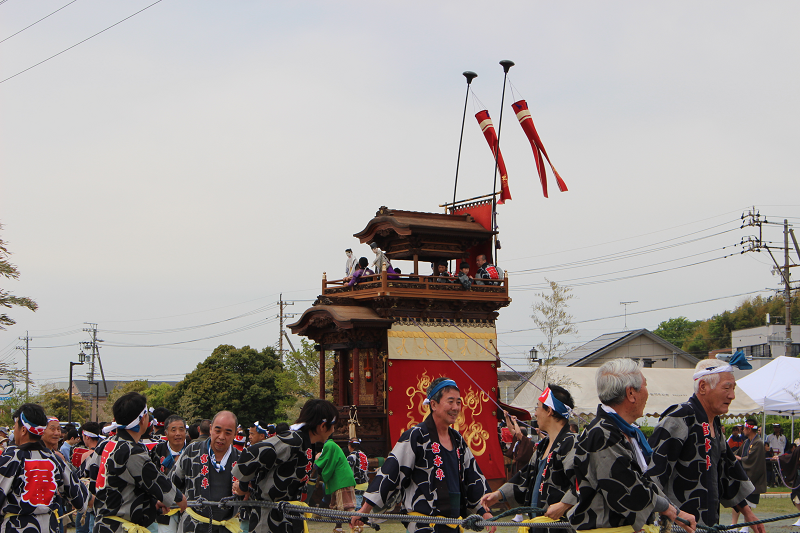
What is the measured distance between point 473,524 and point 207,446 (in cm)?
320

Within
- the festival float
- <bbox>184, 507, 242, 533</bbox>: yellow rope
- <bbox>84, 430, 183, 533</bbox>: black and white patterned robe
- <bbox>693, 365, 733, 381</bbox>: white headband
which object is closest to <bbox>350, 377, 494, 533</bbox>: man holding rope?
<bbox>693, 365, 733, 381</bbox>: white headband

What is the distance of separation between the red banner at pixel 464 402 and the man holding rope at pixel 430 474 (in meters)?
11.2

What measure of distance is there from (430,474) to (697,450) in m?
1.80

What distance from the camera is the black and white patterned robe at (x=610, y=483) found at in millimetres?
4066

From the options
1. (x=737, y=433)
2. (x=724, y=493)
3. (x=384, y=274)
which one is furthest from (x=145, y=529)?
(x=737, y=433)

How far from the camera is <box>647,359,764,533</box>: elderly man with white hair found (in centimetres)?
512

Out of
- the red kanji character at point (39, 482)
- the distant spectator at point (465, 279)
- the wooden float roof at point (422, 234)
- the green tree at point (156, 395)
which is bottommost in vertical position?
the green tree at point (156, 395)

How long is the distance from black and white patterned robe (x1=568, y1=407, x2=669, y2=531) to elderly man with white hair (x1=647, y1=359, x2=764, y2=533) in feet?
2.90

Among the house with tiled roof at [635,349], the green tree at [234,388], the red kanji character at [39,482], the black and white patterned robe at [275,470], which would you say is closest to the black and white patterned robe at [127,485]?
the red kanji character at [39,482]

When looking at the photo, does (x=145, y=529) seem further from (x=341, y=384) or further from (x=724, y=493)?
(x=341, y=384)

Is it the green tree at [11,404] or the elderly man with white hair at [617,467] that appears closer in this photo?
the elderly man with white hair at [617,467]

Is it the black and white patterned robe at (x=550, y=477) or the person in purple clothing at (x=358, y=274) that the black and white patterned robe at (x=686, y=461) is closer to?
the black and white patterned robe at (x=550, y=477)

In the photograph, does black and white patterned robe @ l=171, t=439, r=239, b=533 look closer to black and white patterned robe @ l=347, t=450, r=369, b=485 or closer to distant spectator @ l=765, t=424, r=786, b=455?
black and white patterned robe @ l=347, t=450, r=369, b=485

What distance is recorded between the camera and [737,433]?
66.2ft
